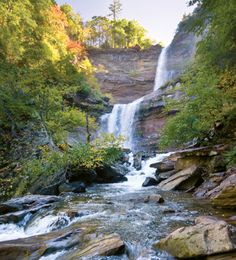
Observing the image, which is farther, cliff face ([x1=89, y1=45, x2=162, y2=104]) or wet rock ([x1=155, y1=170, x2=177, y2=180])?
cliff face ([x1=89, y1=45, x2=162, y2=104])

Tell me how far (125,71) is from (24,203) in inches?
1450

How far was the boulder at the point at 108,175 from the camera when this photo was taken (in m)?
15.0

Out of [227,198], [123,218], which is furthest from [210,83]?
[123,218]

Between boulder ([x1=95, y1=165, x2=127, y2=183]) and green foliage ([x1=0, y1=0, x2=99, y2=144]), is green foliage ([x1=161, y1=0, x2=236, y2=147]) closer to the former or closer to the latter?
boulder ([x1=95, y1=165, x2=127, y2=183])

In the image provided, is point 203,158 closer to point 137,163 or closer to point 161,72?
point 137,163

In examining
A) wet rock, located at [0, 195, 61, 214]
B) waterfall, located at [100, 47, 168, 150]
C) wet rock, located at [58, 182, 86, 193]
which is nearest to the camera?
wet rock, located at [0, 195, 61, 214]

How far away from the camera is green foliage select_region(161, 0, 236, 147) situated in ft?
36.3

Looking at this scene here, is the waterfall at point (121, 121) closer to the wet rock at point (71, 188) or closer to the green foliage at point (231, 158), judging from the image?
the wet rock at point (71, 188)

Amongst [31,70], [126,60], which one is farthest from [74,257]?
[126,60]

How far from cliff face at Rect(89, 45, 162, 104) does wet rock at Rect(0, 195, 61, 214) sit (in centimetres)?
2718

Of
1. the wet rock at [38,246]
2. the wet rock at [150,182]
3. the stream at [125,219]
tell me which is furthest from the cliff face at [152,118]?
the wet rock at [38,246]

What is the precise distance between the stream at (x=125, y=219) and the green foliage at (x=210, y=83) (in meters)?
3.83

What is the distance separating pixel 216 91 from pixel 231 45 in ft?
6.21

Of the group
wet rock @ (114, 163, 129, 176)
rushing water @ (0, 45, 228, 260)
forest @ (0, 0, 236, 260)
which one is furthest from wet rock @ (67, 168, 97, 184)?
rushing water @ (0, 45, 228, 260)
